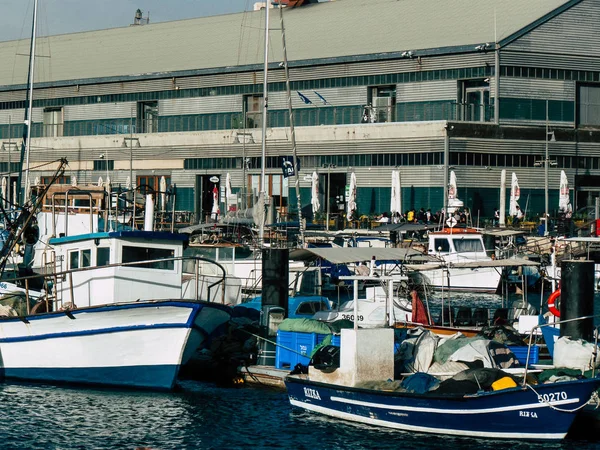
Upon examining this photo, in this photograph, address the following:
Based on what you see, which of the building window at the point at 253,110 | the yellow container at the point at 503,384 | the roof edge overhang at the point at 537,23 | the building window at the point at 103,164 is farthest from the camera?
the building window at the point at 103,164

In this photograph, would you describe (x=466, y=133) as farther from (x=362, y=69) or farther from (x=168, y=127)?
(x=168, y=127)

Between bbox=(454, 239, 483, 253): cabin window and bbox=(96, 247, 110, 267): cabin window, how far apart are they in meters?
27.7

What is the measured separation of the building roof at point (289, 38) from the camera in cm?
7050

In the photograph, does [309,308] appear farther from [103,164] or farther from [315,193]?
[103,164]

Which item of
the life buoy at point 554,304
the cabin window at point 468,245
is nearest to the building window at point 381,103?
the cabin window at point 468,245

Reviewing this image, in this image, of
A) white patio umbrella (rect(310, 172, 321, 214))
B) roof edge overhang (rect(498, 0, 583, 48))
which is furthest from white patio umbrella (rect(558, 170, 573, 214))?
white patio umbrella (rect(310, 172, 321, 214))

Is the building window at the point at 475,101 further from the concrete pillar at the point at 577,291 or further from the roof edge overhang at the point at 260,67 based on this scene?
the concrete pillar at the point at 577,291

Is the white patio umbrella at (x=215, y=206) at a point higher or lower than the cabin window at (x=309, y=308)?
higher

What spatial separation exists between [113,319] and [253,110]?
162ft

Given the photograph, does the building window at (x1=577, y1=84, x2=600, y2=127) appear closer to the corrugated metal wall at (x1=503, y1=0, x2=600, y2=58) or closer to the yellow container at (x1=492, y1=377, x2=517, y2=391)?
the corrugated metal wall at (x1=503, y1=0, x2=600, y2=58)

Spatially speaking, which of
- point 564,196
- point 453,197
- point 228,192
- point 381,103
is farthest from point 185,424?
point 381,103

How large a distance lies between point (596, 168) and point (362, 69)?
51.9 ft

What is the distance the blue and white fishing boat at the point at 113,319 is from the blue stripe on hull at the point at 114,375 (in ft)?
0.08

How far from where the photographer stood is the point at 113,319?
94.8 feet
